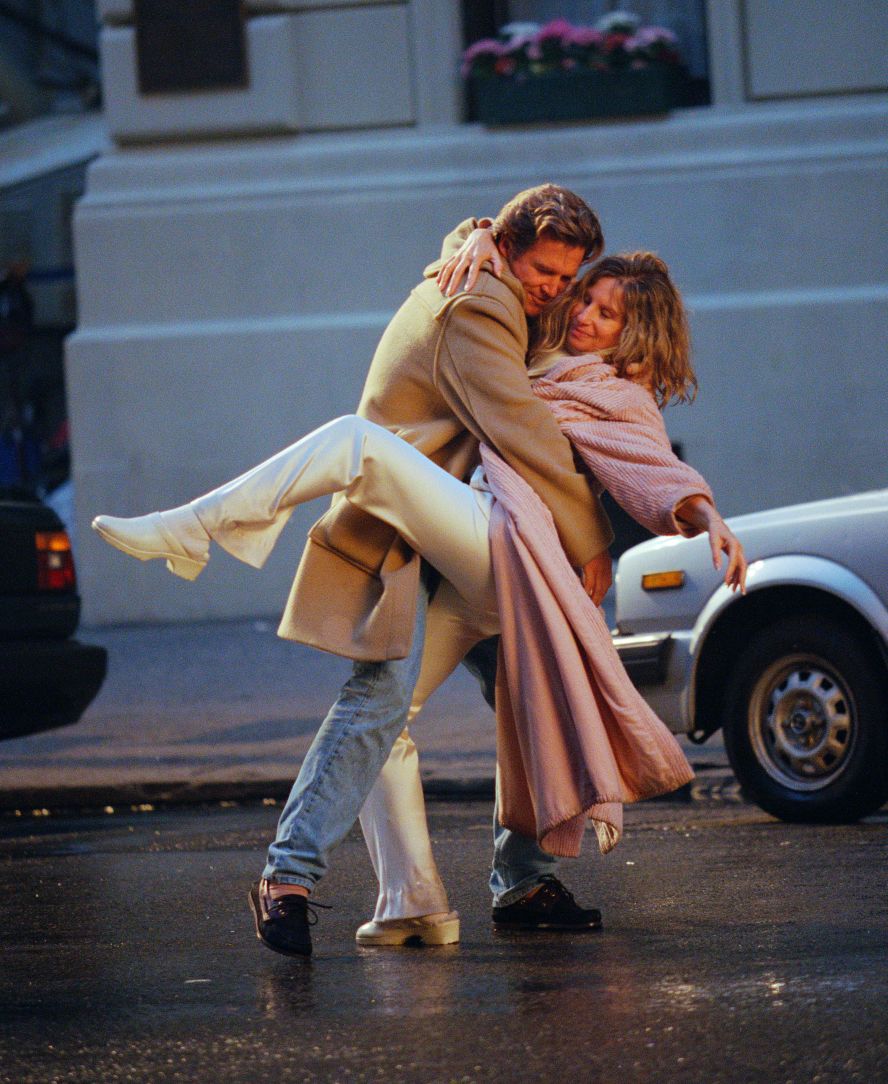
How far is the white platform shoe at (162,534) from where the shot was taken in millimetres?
4598

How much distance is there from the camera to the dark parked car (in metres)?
8.05

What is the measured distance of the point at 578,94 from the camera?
47.3 ft

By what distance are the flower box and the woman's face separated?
9713 millimetres

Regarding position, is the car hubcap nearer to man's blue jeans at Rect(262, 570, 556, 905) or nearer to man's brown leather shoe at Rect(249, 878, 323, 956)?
man's blue jeans at Rect(262, 570, 556, 905)

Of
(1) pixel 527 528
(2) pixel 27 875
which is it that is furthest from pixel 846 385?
(1) pixel 527 528

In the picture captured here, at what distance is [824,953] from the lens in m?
4.58

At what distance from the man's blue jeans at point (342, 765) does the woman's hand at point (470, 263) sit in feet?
2.40

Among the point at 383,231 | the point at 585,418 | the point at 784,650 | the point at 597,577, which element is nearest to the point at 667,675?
the point at 784,650

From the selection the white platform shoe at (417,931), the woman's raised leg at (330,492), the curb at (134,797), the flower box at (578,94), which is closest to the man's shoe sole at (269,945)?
the white platform shoe at (417,931)

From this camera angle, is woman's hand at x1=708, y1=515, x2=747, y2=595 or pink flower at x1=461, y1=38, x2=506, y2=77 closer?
woman's hand at x1=708, y1=515, x2=747, y2=595

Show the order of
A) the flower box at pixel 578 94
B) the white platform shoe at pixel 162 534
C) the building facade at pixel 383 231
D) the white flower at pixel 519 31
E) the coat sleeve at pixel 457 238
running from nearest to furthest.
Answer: the white platform shoe at pixel 162 534
the coat sleeve at pixel 457 238
the building facade at pixel 383 231
the flower box at pixel 578 94
the white flower at pixel 519 31

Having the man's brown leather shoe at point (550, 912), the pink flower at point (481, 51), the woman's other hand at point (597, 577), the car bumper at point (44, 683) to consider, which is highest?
the pink flower at point (481, 51)

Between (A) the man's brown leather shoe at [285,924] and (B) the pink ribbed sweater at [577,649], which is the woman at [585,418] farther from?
(A) the man's brown leather shoe at [285,924]

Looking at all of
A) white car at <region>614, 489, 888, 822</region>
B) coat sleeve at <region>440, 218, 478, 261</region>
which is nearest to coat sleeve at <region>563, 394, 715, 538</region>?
coat sleeve at <region>440, 218, 478, 261</region>
